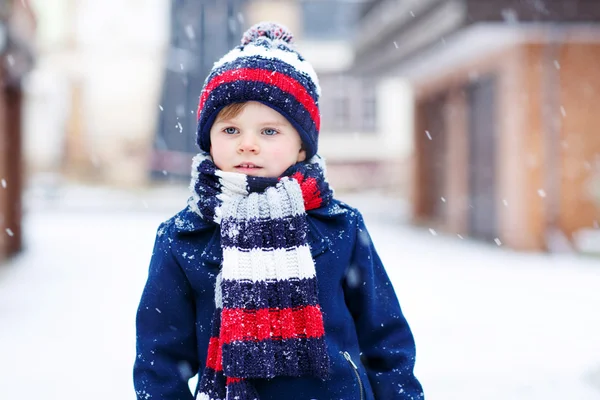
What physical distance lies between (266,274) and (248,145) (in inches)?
11.3

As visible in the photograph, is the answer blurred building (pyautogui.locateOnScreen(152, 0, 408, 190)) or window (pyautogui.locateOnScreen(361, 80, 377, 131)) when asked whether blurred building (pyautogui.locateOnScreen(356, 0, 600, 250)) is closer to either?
blurred building (pyautogui.locateOnScreen(152, 0, 408, 190))

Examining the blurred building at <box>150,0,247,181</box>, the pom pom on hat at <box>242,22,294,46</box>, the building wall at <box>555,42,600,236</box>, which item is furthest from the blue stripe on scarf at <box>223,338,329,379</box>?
the blurred building at <box>150,0,247,181</box>

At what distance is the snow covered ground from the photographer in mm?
4238

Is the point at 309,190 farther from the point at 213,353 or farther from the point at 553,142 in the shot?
the point at 553,142

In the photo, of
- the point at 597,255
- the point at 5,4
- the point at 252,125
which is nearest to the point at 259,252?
the point at 252,125

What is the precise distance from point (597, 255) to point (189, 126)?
17602 mm

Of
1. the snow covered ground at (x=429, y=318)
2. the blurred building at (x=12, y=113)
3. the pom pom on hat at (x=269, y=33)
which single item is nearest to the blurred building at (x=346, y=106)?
the snow covered ground at (x=429, y=318)

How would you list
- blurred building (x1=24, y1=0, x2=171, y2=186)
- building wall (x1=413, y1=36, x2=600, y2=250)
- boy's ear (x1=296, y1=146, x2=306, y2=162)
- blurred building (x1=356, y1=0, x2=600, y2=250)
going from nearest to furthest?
boy's ear (x1=296, y1=146, x2=306, y2=162) < blurred building (x1=356, y1=0, x2=600, y2=250) < building wall (x1=413, y1=36, x2=600, y2=250) < blurred building (x1=24, y1=0, x2=171, y2=186)

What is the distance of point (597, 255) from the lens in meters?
10.5

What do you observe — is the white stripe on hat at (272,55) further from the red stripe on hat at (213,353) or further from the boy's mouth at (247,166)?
the red stripe on hat at (213,353)

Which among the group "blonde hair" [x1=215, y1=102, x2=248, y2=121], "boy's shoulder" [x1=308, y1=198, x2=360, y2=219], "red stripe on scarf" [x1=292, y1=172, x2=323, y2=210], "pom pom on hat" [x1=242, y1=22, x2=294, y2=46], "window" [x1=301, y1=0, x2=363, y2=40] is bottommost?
"boy's shoulder" [x1=308, y1=198, x2=360, y2=219]

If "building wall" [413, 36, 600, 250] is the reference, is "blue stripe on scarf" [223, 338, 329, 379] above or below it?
below

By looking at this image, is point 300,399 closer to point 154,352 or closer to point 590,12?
point 154,352

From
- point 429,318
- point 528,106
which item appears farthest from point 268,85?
point 528,106
